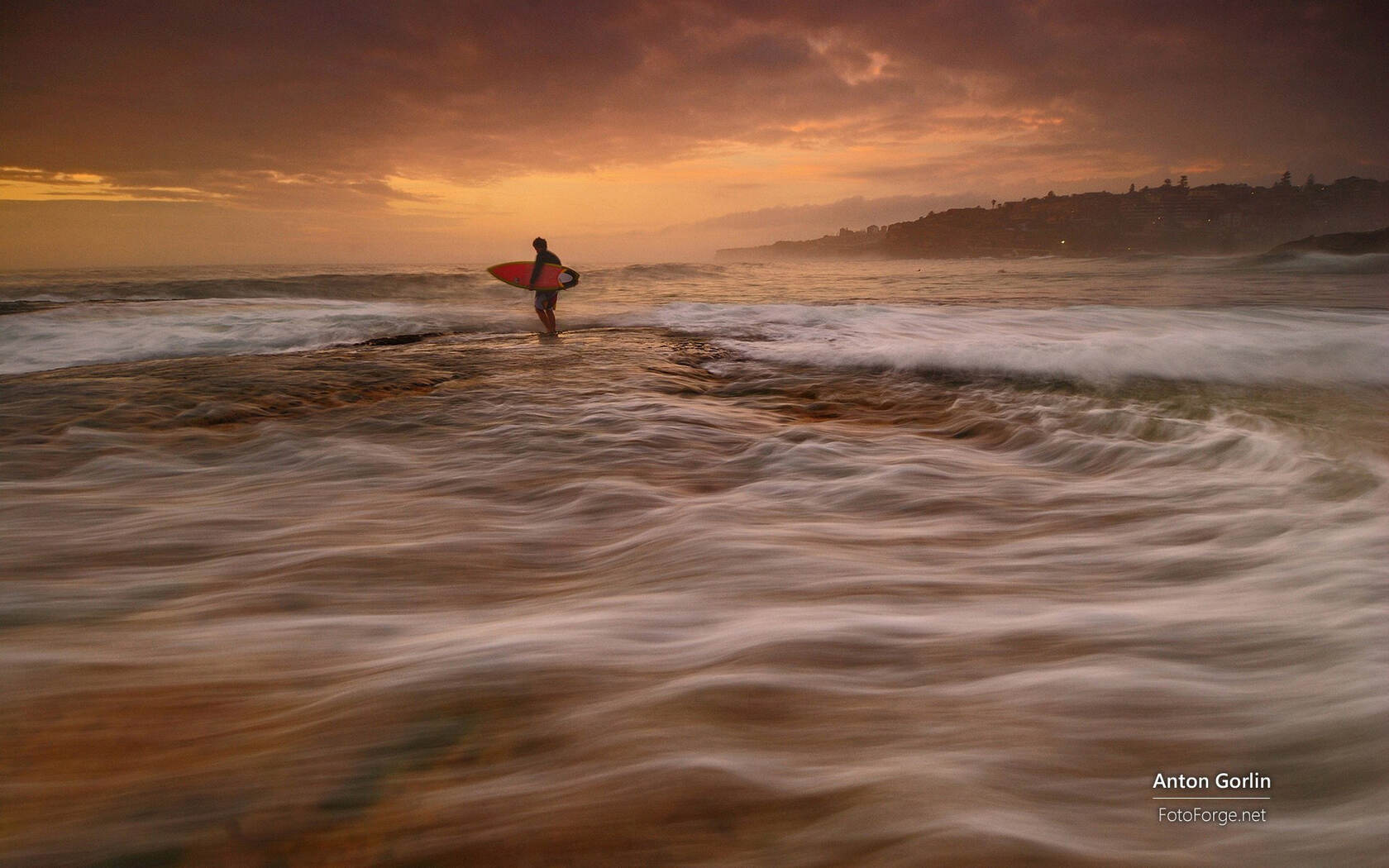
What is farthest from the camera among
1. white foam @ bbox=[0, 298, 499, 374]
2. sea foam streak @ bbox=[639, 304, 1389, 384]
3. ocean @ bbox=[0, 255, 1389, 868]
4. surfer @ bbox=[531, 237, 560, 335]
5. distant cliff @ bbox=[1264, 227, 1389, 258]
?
distant cliff @ bbox=[1264, 227, 1389, 258]

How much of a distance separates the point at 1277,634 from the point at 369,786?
2.69 meters

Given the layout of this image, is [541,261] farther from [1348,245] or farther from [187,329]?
[1348,245]

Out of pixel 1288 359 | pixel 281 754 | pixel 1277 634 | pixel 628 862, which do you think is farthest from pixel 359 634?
pixel 1288 359

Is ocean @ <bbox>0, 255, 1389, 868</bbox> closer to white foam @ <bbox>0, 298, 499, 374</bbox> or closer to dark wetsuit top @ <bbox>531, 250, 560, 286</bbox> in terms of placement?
white foam @ <bbox>0, 298, 499, 374</bbox>

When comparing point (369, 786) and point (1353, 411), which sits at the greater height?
point (1353, 411)

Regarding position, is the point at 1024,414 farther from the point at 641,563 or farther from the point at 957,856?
the point at 957,856

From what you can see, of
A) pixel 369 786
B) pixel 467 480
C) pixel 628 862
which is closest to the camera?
pixel 628 862

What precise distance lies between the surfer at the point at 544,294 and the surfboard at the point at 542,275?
86mm

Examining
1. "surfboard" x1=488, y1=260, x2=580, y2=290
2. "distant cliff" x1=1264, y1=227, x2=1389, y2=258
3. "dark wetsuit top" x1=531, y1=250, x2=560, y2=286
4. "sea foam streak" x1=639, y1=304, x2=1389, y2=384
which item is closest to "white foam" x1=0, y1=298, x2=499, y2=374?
"surfboard" x1=488, y1=260, x2=580, y2=290

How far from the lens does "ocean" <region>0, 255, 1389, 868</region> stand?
132 centimetres

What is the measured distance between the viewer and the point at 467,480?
401 cm

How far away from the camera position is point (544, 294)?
45.6 ft

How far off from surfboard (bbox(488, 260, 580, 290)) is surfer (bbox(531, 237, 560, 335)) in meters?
0.09

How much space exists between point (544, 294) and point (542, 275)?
43cm
